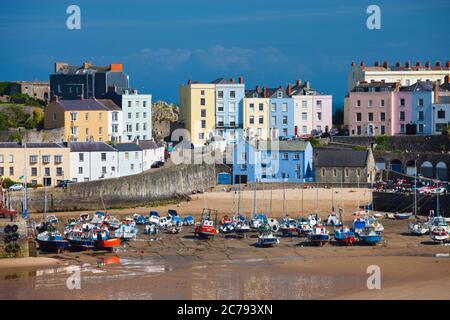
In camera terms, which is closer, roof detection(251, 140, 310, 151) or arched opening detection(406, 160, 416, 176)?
roof detection(251, 140, 310, 151)

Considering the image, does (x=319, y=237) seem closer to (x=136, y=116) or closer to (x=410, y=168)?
(x=410, y=168)

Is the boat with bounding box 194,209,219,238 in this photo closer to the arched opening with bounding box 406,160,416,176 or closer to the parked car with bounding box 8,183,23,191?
the parked car with bounding box 8,183,23,191

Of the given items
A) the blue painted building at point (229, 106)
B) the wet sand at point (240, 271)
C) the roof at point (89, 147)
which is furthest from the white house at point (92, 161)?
the blue painted building at point (229, 106)

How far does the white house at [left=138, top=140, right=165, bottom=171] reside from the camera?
55.8 meters

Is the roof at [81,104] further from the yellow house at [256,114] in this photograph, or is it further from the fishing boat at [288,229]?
the fishing boat at [288,229]

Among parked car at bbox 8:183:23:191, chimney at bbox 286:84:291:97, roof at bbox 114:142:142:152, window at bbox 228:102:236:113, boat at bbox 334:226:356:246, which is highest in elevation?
chimney at bbox 286:84:291:97

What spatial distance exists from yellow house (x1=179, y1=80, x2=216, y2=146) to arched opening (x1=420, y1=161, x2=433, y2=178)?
40.6 ft

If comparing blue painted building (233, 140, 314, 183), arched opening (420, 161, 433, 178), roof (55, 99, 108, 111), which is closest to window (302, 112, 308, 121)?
blue painted building (233, 140, 314, 183)

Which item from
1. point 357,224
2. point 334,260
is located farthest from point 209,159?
point 334,260

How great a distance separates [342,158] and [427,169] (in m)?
4.19

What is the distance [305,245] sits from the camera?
132 feet

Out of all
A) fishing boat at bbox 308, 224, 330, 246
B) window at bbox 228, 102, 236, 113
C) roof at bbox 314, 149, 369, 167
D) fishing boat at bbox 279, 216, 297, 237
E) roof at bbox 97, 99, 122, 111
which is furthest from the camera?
window at bbox 228, 102, 236, 113

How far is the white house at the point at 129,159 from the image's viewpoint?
177 feet

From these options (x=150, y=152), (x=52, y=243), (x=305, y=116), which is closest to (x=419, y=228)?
(x=52, y=243)
